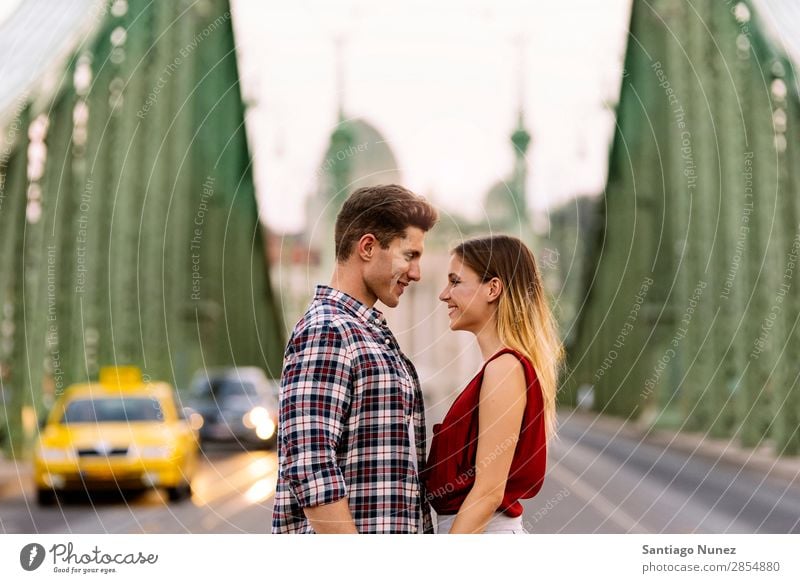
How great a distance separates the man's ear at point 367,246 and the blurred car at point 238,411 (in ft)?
64.7

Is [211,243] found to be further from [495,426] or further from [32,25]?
[495,426]

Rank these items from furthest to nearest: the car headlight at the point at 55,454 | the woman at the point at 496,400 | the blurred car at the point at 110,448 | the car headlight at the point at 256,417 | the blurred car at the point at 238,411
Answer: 1. the blurred car at the point at 238,411
2. the car headlight at the point at 256,417
3. the blurred car at the point at 110,448
4. the car headlight at the point at 55,454
5. the woman at the point at 496,400

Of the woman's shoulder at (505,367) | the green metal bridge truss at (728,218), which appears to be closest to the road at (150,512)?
the green metal bridge truss at (728,218)

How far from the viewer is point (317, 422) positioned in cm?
389

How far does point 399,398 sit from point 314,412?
0.34m

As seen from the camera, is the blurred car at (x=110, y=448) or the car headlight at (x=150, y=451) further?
the car headlight at (x=150, y=451)

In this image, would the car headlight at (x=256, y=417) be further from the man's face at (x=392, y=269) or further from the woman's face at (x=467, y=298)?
the man's face at (x=392, y=269)

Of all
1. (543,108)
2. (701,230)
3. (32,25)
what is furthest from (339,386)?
(701,230)

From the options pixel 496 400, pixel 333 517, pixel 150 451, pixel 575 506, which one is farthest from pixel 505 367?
pixel 575 506

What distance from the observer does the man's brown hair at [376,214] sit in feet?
13.7

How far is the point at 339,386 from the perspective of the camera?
13.0 ft

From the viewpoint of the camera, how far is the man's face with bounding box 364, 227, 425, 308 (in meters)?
4.21

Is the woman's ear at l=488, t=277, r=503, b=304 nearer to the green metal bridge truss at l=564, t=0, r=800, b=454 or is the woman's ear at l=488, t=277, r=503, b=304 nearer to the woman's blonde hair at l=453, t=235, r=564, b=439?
the woman's blonde hair at l=453, t=235, r=564, b=439

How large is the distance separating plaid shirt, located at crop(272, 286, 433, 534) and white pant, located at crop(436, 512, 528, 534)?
14 centimetres
